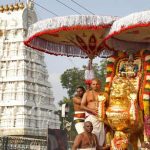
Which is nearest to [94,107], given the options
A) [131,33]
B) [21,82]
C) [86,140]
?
[86,140]

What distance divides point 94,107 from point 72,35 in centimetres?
153

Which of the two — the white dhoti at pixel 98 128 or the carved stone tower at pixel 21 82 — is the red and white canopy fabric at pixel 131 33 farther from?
the carved stone tower at pixel 21 82

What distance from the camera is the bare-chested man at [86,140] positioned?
8.29 metres

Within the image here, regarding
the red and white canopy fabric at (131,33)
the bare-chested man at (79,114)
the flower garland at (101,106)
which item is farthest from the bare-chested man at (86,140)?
the red and white canopy fabric at (131,33)

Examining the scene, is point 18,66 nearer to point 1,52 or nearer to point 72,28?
point 1,52

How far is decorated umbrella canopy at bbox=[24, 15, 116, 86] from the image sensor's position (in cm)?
830

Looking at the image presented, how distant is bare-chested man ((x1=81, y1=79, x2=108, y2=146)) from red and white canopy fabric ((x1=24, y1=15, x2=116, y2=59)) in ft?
3.32

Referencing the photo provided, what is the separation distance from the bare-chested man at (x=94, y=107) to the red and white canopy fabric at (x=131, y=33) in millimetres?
863

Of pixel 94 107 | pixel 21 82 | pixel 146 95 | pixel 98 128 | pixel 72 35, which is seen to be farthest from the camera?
pixel 21 82

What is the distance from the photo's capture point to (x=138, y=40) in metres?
8.93

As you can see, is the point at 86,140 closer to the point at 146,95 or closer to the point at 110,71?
the point at 146,95

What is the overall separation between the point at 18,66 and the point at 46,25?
99.5 feet

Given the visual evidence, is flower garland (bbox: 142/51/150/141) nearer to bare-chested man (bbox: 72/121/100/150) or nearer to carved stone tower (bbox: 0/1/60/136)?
bare-chested man (bbox: 72/121/100/150)

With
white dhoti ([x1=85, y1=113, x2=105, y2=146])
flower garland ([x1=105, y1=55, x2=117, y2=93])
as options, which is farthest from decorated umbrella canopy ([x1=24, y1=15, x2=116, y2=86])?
white dhoti ([x1=85, y1=113, x2=105, y2=146])
